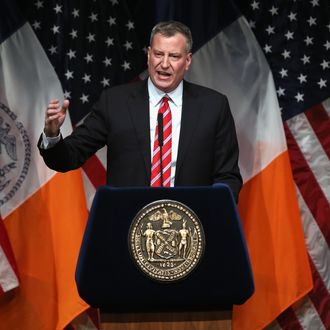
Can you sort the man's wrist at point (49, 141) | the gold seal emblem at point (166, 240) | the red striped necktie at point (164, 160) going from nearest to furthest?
1. the gold seal emblem at point (166, 240)
2. the man's wrist at point (49, 141)
3. the red striped necktie at point (164, 160)

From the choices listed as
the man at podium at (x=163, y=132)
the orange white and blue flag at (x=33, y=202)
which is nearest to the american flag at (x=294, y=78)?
the orange white and blue flag at (x=33, y=202)

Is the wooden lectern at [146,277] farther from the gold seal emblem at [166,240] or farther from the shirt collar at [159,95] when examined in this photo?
the shirt collar at [159,95]

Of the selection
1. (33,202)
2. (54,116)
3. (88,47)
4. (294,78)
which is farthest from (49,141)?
(294,78)

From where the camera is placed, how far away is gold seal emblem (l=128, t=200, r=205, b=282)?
238 centimetres

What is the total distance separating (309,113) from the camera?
13.7 ft

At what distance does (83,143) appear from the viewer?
295 cm

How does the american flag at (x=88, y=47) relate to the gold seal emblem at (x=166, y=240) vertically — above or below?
above

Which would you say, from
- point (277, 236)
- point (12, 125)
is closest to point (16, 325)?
point (12, 125)

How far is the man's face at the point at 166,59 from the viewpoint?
2.97 m

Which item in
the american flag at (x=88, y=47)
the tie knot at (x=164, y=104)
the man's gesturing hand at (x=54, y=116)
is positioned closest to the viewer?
the man's gesturing hand at (x=54, y=116)

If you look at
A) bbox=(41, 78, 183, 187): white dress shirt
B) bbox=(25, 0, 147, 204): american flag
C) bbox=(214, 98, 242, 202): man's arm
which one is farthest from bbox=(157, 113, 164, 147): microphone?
bbox=(25, 0, 147, 204): american flag

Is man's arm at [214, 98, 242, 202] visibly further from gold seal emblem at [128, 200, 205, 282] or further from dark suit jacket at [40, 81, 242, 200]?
gold seal emblem at [128, 200, 205, 282]

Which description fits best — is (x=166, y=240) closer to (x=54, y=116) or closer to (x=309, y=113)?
(x=54, y=116)

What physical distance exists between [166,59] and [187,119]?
0.24m
